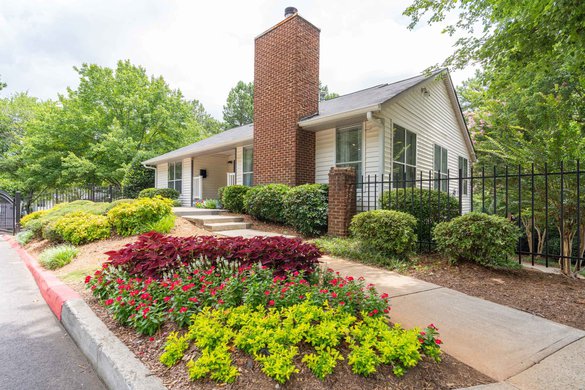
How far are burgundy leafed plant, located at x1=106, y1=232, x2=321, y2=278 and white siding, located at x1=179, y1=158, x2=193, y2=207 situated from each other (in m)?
12.3

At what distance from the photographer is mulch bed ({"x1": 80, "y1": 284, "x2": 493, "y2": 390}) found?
1732 mm

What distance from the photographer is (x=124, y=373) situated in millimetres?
1878

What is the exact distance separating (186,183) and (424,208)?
41.8 ft

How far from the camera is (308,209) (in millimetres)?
7289

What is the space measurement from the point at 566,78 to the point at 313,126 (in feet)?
28.5

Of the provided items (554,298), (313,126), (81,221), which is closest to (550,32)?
(554,298)

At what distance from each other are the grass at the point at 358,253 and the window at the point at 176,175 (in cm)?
1220

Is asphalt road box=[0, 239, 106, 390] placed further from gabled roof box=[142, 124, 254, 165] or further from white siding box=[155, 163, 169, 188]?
white siding box=[155, 163, 169, 188]

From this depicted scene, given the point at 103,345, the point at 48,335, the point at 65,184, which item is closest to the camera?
the point at 103,345

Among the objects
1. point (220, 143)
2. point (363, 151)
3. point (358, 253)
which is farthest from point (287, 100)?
point (358, 253)

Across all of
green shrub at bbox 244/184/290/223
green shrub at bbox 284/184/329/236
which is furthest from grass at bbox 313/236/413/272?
green shrub at bbox 244/184/290/223

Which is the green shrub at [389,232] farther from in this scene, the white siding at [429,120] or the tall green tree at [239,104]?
the tall green tree at [239,104]

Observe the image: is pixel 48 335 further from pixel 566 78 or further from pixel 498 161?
pixel 498 161

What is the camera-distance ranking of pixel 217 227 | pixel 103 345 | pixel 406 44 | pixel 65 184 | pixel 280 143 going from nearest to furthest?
pixel 103 345 → pixel 217 227 → pixel 406 44 → pixel 280 143 → pixel 65 184
